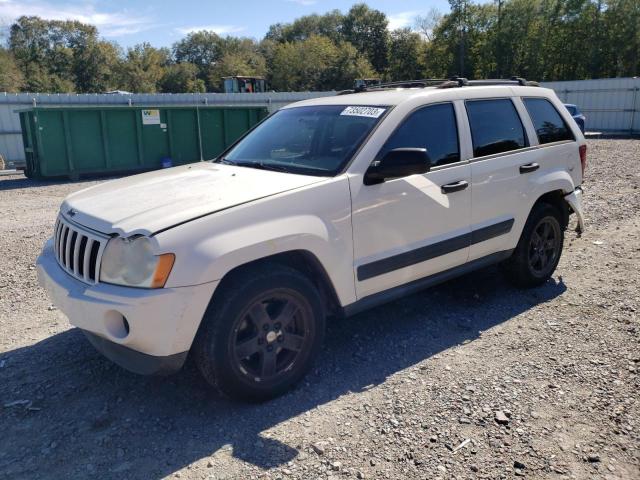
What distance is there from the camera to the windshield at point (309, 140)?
12.3ft

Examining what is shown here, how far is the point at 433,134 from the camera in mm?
4125

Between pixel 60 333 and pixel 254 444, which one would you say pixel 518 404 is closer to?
pixel 254 444

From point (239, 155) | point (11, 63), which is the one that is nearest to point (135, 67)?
point (11, 63)

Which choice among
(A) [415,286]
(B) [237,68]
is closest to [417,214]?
(A) [415,286]

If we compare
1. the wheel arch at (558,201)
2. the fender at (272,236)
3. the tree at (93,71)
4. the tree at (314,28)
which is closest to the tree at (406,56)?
the tree at (314,28)

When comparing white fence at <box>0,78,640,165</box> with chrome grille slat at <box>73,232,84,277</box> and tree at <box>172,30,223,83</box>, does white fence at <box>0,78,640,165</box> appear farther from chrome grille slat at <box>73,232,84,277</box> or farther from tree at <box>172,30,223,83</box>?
tree at <box>172,30,223,83</box>

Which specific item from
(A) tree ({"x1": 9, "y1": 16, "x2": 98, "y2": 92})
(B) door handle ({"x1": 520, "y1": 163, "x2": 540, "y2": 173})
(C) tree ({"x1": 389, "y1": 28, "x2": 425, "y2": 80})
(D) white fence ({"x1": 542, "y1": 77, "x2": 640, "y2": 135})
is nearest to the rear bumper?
(B) door handle ({"x1": 520, "y1": 163, "x2": 540, "y2": 173})

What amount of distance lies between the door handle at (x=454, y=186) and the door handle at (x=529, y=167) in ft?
2.58

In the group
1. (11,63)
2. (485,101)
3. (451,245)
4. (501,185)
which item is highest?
(11,63)

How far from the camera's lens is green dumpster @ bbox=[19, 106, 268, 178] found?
550 inches

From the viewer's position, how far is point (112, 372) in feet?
12.3

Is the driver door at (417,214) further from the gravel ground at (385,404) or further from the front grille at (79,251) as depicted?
the front grille at (79,251)

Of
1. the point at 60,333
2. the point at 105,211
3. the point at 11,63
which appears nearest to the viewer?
the point at 105,211

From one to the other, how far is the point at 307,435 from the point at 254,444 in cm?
30
